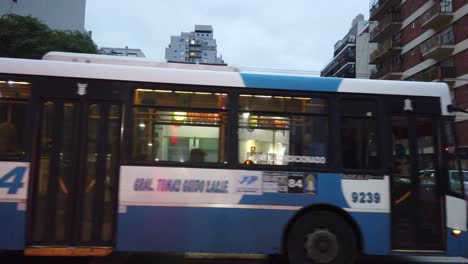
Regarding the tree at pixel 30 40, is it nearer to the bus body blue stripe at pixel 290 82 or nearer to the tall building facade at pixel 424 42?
the bus body blue stripe at pixel 290 82

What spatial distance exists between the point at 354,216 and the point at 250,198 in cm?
159

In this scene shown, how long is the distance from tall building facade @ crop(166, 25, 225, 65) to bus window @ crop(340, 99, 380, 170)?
129239 mm

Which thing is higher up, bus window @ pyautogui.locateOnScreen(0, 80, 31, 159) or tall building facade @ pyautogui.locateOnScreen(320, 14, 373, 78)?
tall building facade @ pyautogui.locateOnScreen(320, 14, 373, 78)

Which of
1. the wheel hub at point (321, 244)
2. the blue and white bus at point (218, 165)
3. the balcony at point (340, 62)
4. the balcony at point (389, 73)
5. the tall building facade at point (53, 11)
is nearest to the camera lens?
the blue and white bus at point (218, 165)

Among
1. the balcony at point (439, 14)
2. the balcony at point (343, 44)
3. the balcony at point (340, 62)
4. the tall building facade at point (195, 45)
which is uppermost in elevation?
the tall building facade at point (195, 45)

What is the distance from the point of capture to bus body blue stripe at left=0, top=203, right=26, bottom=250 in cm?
697

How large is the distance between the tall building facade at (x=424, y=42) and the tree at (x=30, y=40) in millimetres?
28497

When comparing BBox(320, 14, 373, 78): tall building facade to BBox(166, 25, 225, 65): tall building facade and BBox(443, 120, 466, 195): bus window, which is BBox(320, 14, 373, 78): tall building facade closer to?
BBox(166, 25, 225, 65): tall building facade

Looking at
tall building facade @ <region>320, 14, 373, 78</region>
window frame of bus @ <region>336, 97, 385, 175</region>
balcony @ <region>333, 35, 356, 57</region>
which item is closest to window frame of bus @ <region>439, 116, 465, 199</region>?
window frame of bus @ <region>336, 97, 385, 175</region>

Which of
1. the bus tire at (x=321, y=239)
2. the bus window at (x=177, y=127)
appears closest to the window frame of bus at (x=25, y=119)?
the bus window at (x=177, y=127)

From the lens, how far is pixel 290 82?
7.51 meters

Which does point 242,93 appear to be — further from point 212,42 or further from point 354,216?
point 212,42

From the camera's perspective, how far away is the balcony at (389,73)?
50844 millimetres

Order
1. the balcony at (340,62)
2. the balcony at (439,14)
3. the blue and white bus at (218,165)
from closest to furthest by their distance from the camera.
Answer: the blue and white bus at (218,165), the balcony at (439,14), the balcony at (340,62)
